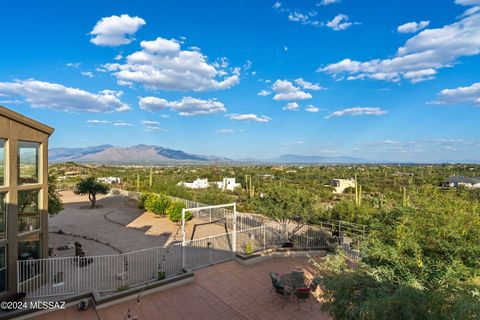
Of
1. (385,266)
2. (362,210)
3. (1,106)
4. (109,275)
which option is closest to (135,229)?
(109,275)

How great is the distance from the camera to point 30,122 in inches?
320

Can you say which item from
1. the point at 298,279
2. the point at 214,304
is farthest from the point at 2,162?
the point at 298,279

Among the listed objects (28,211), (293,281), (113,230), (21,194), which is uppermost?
(21,194)

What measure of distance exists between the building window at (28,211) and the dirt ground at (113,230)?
407cm

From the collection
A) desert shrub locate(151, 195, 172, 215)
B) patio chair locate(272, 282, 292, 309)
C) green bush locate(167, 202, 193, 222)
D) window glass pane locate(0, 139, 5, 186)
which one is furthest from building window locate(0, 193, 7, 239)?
desert shrub locate(151, 195, 172, 215)

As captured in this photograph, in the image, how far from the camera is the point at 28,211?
27.3ft

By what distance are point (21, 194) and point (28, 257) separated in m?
1.94

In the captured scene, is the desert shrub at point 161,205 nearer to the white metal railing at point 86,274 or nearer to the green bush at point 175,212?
the green bush at point 175,212

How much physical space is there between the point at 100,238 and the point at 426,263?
1456 centimetres

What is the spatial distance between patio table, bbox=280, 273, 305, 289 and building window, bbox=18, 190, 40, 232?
759 centimetres

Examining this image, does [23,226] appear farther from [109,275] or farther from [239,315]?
[239,315]

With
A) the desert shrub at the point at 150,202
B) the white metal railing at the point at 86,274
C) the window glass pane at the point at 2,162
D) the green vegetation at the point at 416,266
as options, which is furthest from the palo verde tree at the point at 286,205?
the desert shrub at the point at 150,202

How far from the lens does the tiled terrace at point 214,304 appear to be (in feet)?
23.4

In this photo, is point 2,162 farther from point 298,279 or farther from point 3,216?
point 298,279
